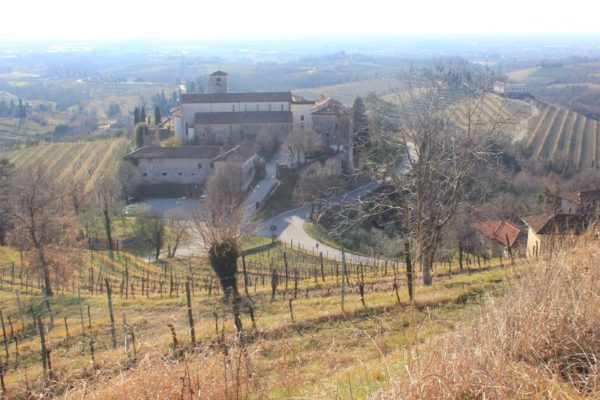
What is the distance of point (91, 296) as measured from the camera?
624 inches

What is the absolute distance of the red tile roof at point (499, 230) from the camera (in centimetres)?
2491

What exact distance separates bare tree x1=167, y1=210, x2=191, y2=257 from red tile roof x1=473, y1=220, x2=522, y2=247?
14193mm

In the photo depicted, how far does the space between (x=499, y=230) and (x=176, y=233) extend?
15.7 meters

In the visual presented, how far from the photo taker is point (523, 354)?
441 centimetres

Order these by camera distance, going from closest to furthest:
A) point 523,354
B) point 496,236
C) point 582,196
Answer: point 523,354, point 496,236, point 582,196

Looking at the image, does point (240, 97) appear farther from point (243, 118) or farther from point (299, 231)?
point (299, 231)

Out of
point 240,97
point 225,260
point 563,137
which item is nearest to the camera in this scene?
point 225,260

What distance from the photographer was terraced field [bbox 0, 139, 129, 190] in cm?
4872

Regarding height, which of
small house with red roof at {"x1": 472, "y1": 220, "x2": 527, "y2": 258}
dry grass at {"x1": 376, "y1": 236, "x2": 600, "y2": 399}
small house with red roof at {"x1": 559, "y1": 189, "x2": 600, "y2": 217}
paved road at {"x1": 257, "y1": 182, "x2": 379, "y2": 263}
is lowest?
paved road at {"x1": 257, "y1": 182, "x2": 379, "y2": 263}

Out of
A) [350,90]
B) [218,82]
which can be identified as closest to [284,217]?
[218,82]

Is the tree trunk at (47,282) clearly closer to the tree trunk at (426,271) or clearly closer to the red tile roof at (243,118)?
the tree trunk at (426,271)

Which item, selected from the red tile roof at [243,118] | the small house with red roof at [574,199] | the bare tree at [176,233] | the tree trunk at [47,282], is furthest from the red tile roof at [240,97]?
the tree trunk at [47,282]

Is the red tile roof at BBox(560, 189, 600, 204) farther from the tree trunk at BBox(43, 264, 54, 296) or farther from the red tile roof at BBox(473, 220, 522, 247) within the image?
the tree trunk at BBox(43, 264, 54, 296)

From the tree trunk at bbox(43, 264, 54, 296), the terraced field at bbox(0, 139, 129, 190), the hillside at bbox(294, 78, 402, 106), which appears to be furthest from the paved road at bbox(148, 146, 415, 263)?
the hillside at bbox(294, 78, 402, 106)
